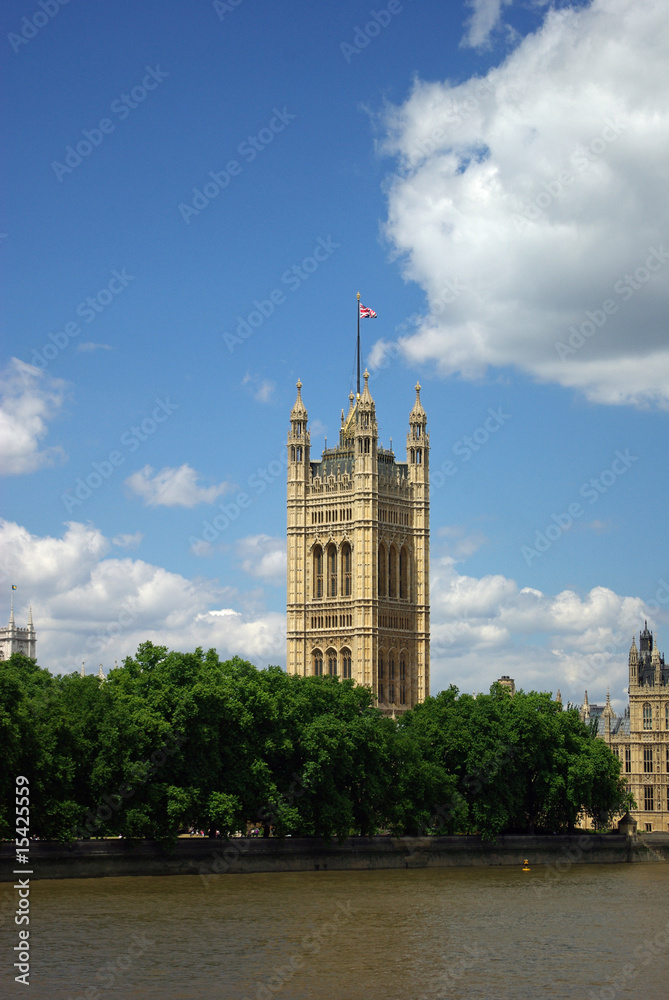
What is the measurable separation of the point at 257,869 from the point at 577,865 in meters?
26.1

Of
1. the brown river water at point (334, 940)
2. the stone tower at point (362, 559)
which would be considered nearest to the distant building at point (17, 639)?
the stone tower at point (362, 559)

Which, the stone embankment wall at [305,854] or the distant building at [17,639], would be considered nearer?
the stone embankment wall at [305,854]

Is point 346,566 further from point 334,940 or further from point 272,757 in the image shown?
point 334,940

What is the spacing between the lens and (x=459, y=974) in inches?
1783

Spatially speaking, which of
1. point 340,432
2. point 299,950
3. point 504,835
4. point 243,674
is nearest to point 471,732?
point 504,835

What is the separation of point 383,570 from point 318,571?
20.2 ft

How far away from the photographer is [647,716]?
504 feet

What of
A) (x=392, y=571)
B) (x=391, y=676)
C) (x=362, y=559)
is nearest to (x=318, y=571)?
(x=362, y=559)

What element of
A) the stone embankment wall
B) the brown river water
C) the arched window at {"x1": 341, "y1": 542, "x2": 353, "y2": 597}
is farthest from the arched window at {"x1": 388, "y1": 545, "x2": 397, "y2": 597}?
the brown river water

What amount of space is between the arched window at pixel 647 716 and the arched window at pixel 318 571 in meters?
38.3

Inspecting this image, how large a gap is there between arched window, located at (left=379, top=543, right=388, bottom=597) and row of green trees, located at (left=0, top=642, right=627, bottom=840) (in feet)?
130

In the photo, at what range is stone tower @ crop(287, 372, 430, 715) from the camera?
452 ft

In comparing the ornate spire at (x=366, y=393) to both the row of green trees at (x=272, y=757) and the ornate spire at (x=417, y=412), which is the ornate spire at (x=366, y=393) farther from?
the row of green trees at (x=272, y=757)

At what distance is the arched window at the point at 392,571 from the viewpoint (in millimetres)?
141125
